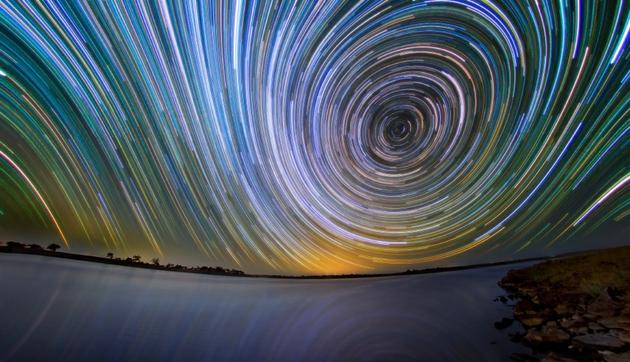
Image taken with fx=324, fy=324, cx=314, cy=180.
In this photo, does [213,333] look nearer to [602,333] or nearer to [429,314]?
[429,314]

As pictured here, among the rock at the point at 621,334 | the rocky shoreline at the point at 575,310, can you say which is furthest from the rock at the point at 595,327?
the rock at the point at 621,334

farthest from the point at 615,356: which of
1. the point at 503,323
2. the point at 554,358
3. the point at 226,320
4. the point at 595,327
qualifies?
the point at 226,320

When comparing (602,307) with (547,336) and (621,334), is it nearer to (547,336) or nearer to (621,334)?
(621,334)

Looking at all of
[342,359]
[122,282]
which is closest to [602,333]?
[342,359]

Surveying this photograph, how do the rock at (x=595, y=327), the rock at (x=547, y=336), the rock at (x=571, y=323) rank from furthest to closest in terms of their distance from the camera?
1. the rock at (x=571, y=323)
2. the rock at (x=595, y=327)
3. the rock at (x=547, y=336)

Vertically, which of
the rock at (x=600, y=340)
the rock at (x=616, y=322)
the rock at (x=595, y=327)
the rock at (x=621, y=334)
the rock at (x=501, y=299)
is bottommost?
the rock at (x=600, y=340)

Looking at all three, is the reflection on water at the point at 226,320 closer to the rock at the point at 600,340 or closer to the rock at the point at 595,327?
the rock at the point at 600,340

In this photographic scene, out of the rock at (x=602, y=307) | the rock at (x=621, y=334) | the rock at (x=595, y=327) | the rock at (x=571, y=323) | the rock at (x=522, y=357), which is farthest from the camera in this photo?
the rock at (x=602, y=307)
